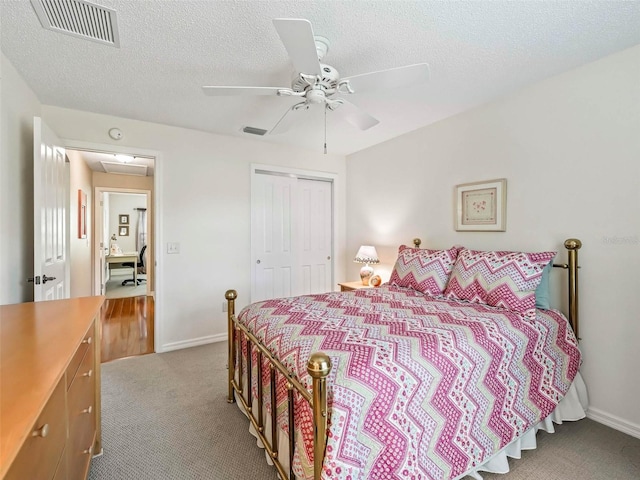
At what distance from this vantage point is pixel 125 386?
8.54ft

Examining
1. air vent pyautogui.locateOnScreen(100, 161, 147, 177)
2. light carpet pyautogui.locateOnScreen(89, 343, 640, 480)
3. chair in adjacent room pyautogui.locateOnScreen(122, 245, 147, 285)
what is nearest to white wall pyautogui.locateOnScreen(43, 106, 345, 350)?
light carpet pyautogui.locateOnScreen(89, 343, 640, 480)

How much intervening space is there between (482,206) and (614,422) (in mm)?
1739

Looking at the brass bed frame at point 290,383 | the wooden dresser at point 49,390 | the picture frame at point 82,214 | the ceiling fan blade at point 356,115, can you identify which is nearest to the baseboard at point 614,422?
the brass bed frame at point 290,383

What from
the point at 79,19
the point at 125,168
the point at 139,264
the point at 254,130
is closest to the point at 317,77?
the point at 79,19

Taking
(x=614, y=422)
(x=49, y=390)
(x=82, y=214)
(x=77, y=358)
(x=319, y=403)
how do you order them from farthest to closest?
(x=82, y=214) → (x=614, y=422) → (x=77, y=358) → (x=319, y=403) → (x=49, y=390)

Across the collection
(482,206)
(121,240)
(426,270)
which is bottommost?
(426,270)

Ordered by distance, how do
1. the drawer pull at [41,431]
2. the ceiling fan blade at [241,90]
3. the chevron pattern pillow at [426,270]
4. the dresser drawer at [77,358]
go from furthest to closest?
the chevron pattern pillow at [426,270] < the ceiling fan blade at [241,90] < the dresser drawer at [77,358] < the drawer pull at [41,431]

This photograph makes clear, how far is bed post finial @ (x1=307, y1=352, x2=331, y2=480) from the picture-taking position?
107 cm

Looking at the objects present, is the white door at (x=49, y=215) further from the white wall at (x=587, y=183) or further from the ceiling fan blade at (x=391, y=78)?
the white wall at (x=587, y=183)

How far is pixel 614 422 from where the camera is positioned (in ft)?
6.69

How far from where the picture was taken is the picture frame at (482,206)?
8.72 feet

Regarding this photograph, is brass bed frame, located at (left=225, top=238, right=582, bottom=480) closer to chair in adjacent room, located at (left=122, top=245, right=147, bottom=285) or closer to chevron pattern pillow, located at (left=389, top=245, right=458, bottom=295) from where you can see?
chevron pattern pillow, located at (left=389, top=245, right=458, bottom=295)

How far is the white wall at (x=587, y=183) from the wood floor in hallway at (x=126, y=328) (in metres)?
3.57

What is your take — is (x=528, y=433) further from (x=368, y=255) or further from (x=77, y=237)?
(x=77, y=237)
